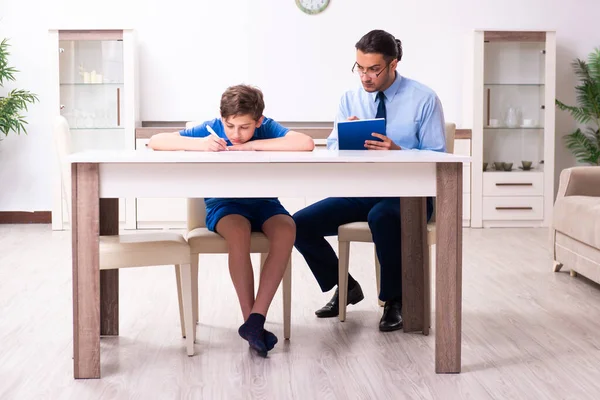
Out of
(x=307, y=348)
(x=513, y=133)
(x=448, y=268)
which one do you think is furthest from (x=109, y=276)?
(x=513, y=133)

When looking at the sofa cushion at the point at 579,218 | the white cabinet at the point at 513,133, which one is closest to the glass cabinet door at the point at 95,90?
the white cabinet at the point at 513,133

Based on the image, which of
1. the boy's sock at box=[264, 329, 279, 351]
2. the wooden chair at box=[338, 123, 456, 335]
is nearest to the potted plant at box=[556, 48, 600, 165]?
the wooden chair at box=[338, 123, 456, 335]

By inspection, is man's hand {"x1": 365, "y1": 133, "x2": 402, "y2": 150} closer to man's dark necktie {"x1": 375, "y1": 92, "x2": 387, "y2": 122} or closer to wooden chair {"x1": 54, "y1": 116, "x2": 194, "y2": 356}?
man's dark necktie {"x1": 375, "y1": 92, "x2": 387, "y2": 122}

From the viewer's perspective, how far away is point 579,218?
4281mm

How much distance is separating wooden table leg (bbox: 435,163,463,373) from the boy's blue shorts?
0.68m

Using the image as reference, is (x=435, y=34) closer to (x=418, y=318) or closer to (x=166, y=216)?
(x=166, y=216)

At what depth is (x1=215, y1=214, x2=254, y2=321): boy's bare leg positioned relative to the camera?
3.06 m

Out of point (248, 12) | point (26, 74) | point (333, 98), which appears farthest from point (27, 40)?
point (333, 98)

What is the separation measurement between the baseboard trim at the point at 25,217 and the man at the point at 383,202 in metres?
4.01

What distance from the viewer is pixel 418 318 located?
335cm

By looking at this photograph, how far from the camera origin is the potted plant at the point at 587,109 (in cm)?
690

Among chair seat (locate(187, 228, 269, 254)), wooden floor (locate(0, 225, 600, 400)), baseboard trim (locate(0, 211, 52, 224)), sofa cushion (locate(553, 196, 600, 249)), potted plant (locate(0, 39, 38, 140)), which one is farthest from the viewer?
baseboard trim (locate(0, 211, 52, 224))

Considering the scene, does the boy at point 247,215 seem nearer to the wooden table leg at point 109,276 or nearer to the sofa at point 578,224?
the wooden table leg at point 109,276

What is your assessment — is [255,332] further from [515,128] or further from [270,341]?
[515,128]
